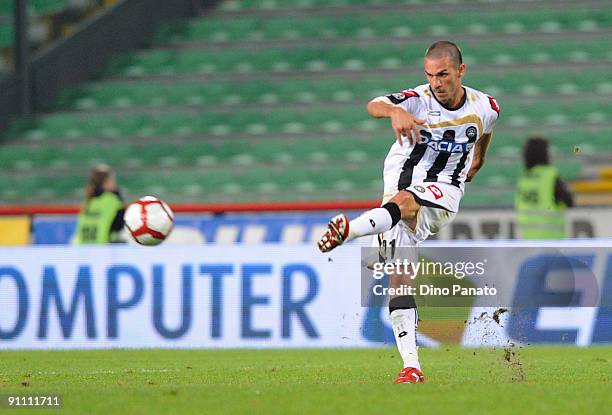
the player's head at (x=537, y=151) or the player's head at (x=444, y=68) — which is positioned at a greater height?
the player's head at (x=444, y=68)

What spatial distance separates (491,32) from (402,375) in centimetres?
1193

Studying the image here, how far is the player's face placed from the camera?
7.26 m

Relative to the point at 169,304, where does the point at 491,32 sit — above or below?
above

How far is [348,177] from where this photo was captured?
16.9 m

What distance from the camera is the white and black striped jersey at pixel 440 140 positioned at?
7453mm

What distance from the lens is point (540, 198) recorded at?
12.9m

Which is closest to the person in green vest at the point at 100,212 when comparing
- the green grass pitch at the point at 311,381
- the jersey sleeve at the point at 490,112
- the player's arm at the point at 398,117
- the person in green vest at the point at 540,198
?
the green grass pitch at the point at 311,381

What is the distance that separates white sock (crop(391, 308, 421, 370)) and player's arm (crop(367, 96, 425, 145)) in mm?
932

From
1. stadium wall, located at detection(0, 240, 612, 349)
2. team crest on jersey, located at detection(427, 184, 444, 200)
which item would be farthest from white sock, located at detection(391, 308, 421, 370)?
stadium wall, located at detection(0, 240, 612, 349)

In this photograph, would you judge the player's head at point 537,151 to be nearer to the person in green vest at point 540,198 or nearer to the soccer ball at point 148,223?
the person in green vest at point 540,198

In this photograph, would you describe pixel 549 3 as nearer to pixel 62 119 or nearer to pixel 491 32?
pixel 491 32

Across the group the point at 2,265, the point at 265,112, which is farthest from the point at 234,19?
the point at 2,265

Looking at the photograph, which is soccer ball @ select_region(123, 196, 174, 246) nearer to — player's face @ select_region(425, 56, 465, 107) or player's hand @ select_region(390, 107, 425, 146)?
player's face @ select_region(425, 56, 465, 107)

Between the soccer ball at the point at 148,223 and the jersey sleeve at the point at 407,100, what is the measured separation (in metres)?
2.82
